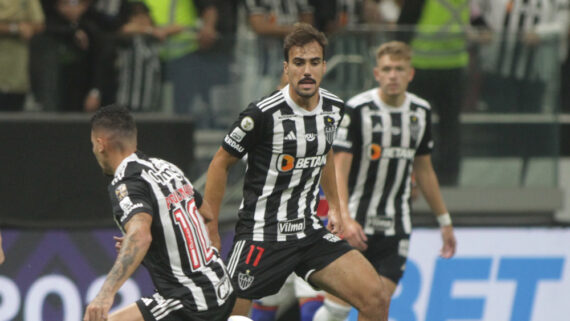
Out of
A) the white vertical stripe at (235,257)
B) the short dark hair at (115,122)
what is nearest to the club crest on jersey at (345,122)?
the white vertical stripe at (235,257)

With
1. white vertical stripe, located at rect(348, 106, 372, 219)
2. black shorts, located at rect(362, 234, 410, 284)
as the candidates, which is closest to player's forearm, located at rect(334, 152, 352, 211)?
white vertical stripe, located at rect(348, 106, 372, 219)

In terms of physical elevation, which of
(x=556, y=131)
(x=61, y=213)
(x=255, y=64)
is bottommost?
(x=61, y=213)

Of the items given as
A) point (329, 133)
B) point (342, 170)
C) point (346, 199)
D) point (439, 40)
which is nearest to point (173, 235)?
point (329, 133)

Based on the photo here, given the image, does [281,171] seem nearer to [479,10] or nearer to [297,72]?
[297,72]

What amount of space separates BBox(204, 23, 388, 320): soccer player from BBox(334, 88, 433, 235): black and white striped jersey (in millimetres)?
895

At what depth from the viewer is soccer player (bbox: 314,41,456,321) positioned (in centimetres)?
728

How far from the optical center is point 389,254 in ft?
24.2

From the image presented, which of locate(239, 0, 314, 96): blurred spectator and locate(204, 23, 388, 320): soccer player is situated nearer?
locate(204, 23, 388, 320): soccer player

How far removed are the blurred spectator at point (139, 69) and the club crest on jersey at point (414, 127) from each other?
2666mm

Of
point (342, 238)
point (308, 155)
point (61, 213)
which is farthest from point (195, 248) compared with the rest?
point (61, 213)

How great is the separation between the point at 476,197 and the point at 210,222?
3853 mm

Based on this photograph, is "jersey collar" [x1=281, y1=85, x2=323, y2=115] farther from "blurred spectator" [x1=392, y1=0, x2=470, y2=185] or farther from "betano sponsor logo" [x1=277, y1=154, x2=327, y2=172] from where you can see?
→ "blurred spectator" [x1=392, y1=0, x2=470, y2=185]

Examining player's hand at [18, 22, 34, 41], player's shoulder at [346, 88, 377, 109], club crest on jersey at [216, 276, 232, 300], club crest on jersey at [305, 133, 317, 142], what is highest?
player's hand at [18, 22, 34, 41]

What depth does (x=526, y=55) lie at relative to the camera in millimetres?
9391
